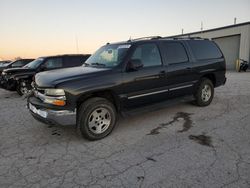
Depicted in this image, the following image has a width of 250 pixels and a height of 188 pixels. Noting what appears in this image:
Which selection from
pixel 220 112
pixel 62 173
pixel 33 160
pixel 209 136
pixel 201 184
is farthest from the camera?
pixel 220 112

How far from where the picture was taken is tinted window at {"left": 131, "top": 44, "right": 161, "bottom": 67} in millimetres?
4348

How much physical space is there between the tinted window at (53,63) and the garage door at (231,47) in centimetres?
1687

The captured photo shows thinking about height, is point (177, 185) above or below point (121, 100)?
below

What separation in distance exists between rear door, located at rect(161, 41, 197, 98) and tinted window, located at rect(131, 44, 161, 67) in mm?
221

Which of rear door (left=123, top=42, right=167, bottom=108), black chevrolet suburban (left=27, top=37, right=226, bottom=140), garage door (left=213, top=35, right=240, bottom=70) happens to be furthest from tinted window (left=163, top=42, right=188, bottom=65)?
garage door (left=213, top=35, right=240, bottom=70)

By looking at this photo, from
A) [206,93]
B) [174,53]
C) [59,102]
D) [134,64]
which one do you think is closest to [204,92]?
[206,93]

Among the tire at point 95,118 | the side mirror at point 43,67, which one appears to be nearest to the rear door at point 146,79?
the tire at point 95,118

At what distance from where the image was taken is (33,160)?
320 cm

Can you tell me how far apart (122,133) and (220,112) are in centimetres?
289

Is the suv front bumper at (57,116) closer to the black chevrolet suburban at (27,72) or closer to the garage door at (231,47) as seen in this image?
the black chevrolet suburban at (27,72)

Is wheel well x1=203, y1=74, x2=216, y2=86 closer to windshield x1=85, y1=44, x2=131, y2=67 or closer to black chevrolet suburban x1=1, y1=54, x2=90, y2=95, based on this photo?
windshield x1=85, y1=44, x2=131, y2=67

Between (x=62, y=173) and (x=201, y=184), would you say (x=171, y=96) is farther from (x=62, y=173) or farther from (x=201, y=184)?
(x=62, y=173)

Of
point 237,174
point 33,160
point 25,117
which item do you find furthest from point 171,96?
point 25,117

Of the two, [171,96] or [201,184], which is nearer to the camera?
[201,184]
